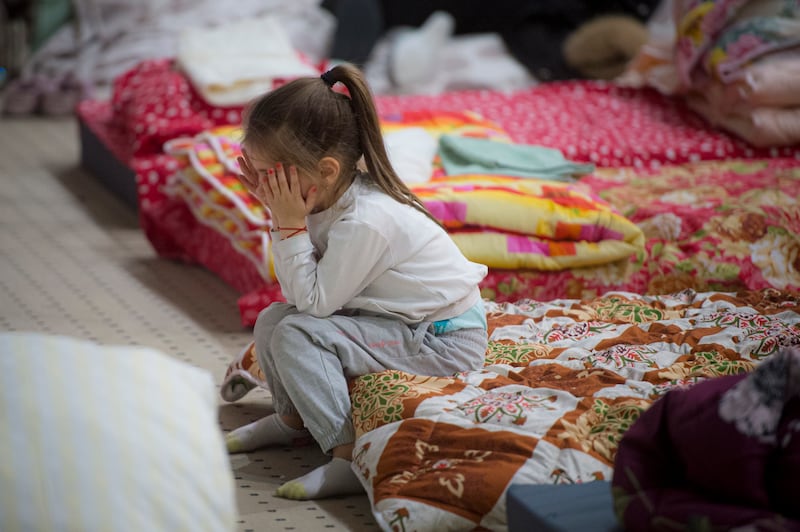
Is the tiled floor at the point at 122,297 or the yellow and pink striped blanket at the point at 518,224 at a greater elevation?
the yellow and pink striped blanket at the point at 518,224

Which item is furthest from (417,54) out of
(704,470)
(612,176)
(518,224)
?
(704,470)

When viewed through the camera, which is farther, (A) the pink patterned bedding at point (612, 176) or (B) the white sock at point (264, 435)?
(A) the pink patterned bedding at point (612, 176)

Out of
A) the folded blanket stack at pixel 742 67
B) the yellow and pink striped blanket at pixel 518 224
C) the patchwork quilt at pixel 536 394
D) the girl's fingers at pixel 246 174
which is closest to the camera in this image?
the patchwork quilt at pixel 536 394

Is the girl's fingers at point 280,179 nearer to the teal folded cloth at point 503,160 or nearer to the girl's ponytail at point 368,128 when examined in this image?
the girl's ponytail at point 368,128

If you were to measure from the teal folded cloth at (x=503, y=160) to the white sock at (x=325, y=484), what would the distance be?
1.11 m

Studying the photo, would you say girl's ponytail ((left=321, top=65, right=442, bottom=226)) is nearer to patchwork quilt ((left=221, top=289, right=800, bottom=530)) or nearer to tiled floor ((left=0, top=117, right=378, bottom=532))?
patchwork quilt ((left=221, top=289, right=800, bottom=530))

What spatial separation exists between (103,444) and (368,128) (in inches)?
29.0

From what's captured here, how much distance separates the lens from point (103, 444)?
43.7 inches

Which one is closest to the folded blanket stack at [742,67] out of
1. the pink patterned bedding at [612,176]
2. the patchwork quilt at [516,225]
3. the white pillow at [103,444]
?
the pink patterned bedding at [612,176]

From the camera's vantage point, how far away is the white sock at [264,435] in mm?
1748

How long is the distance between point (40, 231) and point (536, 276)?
5.26ft

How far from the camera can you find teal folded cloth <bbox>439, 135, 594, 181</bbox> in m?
2.55

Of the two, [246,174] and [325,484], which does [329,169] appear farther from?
[325,484]

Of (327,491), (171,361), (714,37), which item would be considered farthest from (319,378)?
(714,37)
